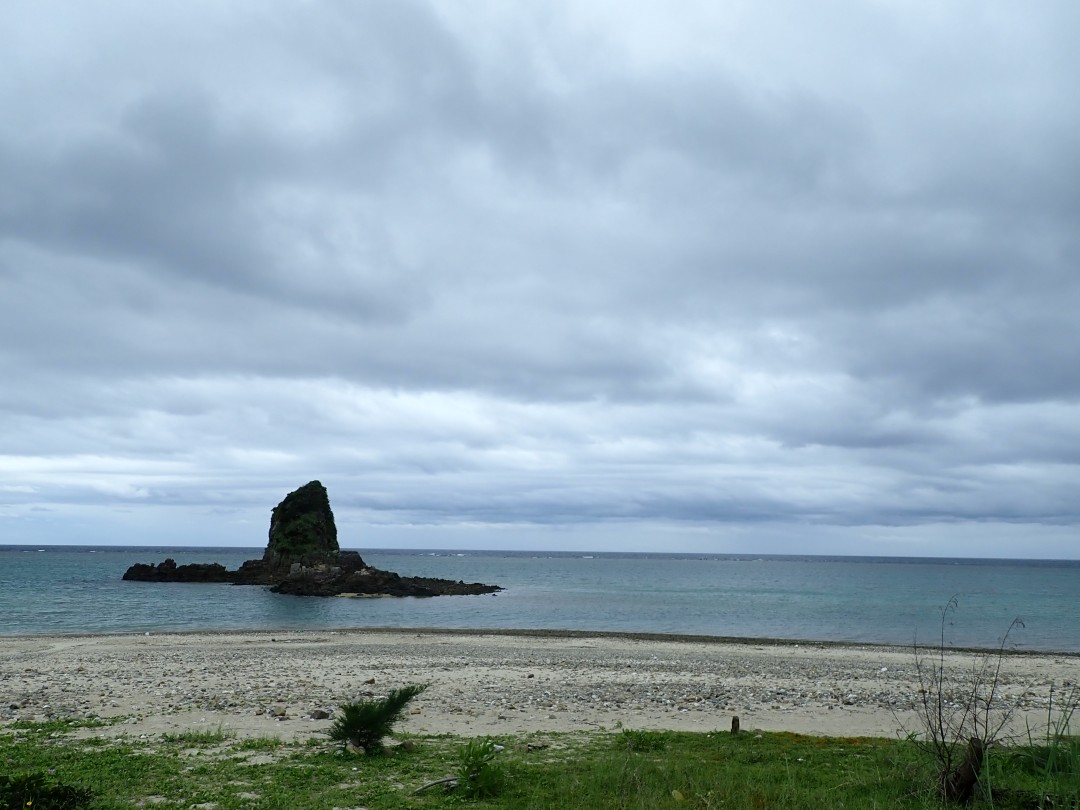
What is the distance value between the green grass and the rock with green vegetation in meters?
114

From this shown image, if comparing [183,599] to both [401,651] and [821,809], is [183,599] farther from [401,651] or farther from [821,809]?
[821,809]

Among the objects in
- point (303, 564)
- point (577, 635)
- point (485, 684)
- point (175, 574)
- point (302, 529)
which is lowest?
point (175, 574)

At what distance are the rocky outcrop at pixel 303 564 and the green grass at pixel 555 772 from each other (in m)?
93.4

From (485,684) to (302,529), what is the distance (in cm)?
11039

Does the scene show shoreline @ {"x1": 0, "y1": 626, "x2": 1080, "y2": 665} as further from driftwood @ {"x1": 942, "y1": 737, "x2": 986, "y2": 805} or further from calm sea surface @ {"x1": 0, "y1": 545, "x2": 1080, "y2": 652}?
driftwood @ {"x1": 942, "y1": 737, "x2": 986, "y2": 805}

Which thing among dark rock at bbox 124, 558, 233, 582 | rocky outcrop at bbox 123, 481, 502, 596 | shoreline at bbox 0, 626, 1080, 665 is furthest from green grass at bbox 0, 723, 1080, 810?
dark rock at bbox 124, 558, 233, 582

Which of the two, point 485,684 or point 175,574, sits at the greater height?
point 485,684

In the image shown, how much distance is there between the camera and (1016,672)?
31.9 m

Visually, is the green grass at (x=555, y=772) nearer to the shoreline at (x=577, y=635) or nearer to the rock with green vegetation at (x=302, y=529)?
the shoreline at (x=577, y=635)

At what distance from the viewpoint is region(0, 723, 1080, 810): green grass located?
33.7ft

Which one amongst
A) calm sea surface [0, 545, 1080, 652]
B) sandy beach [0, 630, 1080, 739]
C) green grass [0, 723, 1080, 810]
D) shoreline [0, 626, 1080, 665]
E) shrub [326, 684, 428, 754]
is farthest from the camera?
calm sea surface [0, 545, 1080, 652]

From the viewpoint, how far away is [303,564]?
402 ft

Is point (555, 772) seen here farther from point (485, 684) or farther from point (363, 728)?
point (485, 684)

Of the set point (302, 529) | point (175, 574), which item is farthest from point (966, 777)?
point (175, 574)
